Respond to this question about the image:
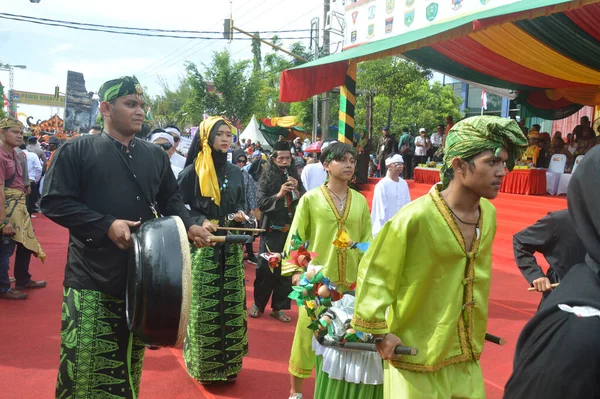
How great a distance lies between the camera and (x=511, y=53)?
38.4 feet

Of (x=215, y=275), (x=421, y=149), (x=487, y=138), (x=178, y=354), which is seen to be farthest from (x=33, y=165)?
(x=421, y=149)

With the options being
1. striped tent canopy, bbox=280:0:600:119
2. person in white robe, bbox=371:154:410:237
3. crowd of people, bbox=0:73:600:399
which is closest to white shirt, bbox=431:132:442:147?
striped tent canopy, bbox=280:0:600:119

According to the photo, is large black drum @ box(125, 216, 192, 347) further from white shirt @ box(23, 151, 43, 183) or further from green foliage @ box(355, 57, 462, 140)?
green foliage @ box(355, 57, 462, 140)

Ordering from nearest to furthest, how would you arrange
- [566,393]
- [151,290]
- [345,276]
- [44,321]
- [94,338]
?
[566,393], [151,290], [94,338], [345,276], [44,321]

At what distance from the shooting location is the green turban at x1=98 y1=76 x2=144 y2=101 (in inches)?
113

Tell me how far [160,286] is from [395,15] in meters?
11.2

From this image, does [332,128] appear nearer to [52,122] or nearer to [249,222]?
[249,222]

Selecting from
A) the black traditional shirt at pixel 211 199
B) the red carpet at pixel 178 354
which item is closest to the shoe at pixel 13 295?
the red carpet at pixel 178 354

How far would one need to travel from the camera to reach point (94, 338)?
2682mm

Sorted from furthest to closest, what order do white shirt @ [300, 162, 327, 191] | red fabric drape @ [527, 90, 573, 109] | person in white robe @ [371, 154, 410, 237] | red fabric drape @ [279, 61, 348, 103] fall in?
1. red fabric drape @ [527, 90, 573, 109]
2. red fabric drape @ [279, 61, 348, 103]
3. white shirt @ [300, 162, 327, 191]
4. person in white robe @ [371, 154, 410, 237]

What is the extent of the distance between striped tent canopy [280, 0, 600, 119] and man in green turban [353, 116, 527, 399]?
18.8 ft

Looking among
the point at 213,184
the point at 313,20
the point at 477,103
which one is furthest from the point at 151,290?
the point at 477,103

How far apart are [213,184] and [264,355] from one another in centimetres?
172

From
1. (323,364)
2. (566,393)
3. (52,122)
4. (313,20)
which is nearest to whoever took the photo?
(566,393)
